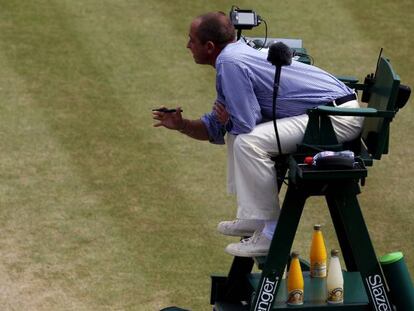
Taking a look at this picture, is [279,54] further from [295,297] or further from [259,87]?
[295,297]

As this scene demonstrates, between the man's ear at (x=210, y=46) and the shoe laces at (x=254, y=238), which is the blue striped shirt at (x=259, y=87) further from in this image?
the shoe laces at (x=254, y=238)

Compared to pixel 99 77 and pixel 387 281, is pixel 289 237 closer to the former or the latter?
pixel 387 281

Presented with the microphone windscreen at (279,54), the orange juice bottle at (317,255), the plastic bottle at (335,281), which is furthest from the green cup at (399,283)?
the microphone windscreen at (279,54)

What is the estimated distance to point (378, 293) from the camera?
381 inches

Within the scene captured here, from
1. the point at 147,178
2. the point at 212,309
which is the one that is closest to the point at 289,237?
the point at 212,309

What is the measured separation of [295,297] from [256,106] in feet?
4.61

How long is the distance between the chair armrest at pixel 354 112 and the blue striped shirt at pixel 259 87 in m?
0.36

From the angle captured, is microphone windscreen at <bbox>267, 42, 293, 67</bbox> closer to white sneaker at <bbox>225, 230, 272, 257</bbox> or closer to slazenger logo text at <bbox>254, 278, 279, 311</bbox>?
white sneaker at <bbox>225, 230, 272, 257</bbox>

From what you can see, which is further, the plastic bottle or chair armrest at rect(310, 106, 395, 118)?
the plastic bottle

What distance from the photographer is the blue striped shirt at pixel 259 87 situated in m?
9.33

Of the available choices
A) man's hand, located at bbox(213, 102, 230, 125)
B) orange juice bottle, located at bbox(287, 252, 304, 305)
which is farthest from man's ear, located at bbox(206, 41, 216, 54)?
orange juice bottle, located at bbox(287, 252, 304, 305)

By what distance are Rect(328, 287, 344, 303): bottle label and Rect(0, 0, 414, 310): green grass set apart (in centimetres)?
185

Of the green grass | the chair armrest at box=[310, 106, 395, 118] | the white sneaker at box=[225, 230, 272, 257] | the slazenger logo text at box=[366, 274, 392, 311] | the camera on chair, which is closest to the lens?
the chair armrest at box=[310, 106, 395, 118]

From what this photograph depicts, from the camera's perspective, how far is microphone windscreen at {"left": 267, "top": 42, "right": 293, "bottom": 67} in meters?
9.10
